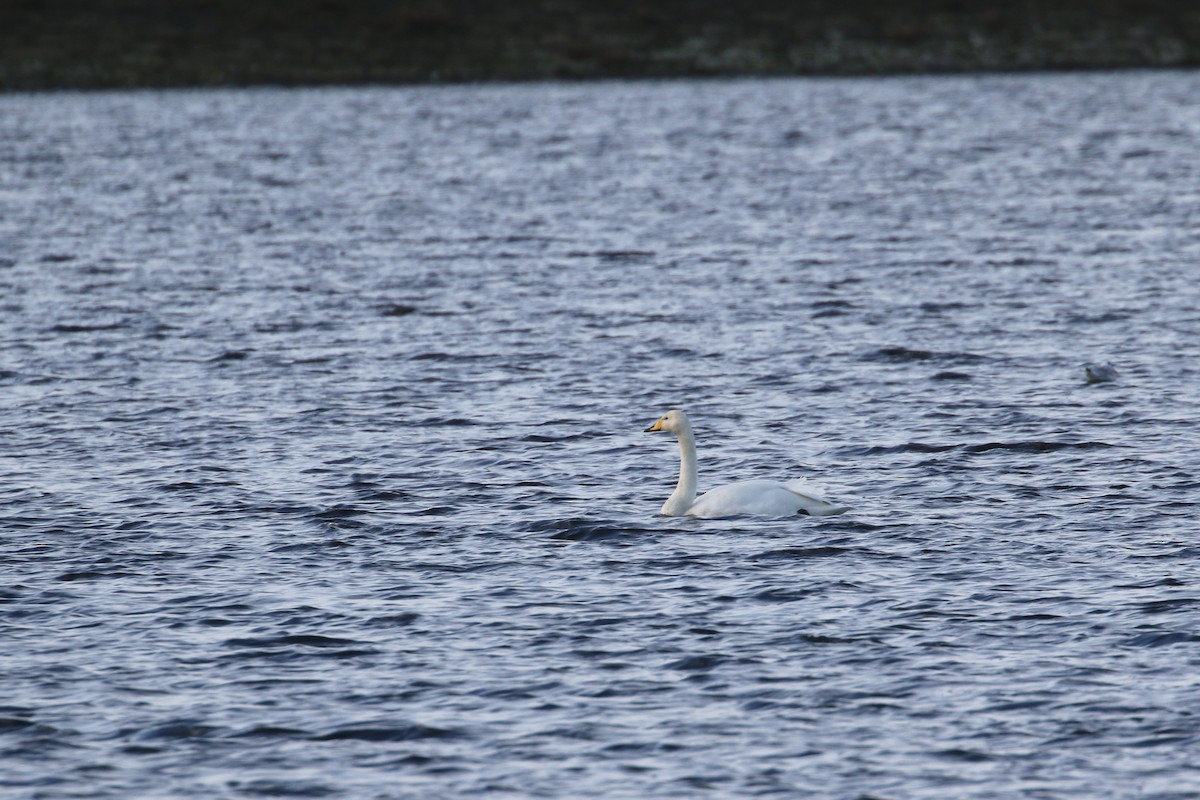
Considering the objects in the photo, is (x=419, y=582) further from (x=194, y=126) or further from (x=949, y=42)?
(x=949, y=42)

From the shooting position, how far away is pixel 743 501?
2005cm

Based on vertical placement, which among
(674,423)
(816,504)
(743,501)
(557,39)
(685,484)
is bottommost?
(816,504)

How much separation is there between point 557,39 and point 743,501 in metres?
80.6

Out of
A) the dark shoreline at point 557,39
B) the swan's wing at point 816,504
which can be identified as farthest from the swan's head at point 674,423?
the dark shoreline at point 557,39

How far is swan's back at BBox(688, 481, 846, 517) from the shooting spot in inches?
787

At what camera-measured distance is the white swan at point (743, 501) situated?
20.0 m

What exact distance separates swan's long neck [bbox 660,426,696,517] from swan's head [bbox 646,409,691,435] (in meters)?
0.05

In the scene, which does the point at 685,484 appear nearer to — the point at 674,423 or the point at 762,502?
the point at 674,423

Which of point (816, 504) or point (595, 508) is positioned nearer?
point (816, 504)

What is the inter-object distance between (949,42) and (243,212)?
5780 centimetres

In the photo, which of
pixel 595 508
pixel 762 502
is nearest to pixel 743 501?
pixel 762 502

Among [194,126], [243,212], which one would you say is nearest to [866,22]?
[194,126]

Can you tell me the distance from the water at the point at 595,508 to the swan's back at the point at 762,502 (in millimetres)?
209

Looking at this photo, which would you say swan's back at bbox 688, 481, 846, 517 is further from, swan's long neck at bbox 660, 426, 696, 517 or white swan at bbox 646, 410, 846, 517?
swan's long neck at bbox 660, 426, 696, 517
